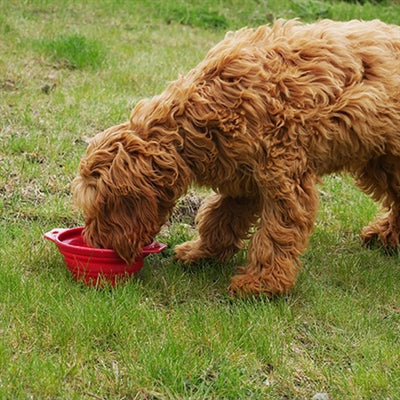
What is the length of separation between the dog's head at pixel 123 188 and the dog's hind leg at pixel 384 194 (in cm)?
166

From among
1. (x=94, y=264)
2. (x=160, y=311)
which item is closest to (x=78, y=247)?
(x=94, y=264)

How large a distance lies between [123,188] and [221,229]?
1.06 meters

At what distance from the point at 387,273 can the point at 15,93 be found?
422 centimetres

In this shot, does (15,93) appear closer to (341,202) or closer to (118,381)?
(341,202)

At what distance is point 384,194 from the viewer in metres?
5.58

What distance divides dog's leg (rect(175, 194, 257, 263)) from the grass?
0.12 m

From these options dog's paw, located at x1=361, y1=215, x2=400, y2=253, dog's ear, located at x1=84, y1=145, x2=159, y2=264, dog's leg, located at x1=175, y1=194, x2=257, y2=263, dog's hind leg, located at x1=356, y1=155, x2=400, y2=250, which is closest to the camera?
dog's ear, located at x1=84, y1=145, x2=159, y2=264

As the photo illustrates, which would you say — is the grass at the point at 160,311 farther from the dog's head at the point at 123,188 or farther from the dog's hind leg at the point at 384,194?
the dog's head at the point at 123,188

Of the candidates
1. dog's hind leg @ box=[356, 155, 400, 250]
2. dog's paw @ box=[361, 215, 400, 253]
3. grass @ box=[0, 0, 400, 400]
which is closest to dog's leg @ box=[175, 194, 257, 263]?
grass @ box=[0, 0, 400, 400]

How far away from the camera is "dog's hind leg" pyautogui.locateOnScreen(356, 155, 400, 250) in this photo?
5.36m

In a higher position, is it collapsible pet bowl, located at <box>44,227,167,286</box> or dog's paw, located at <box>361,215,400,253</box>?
collapsible pet bowl, located at <box>44,227,167,286</box>

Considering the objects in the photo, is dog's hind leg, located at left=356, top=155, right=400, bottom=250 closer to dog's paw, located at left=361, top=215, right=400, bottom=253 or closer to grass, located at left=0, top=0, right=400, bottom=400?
dog's paw, located at left=361, top=215, right=400, bottom=253

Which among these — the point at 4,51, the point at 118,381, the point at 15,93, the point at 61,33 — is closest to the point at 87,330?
the point at 118,381

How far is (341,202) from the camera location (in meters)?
6.52
